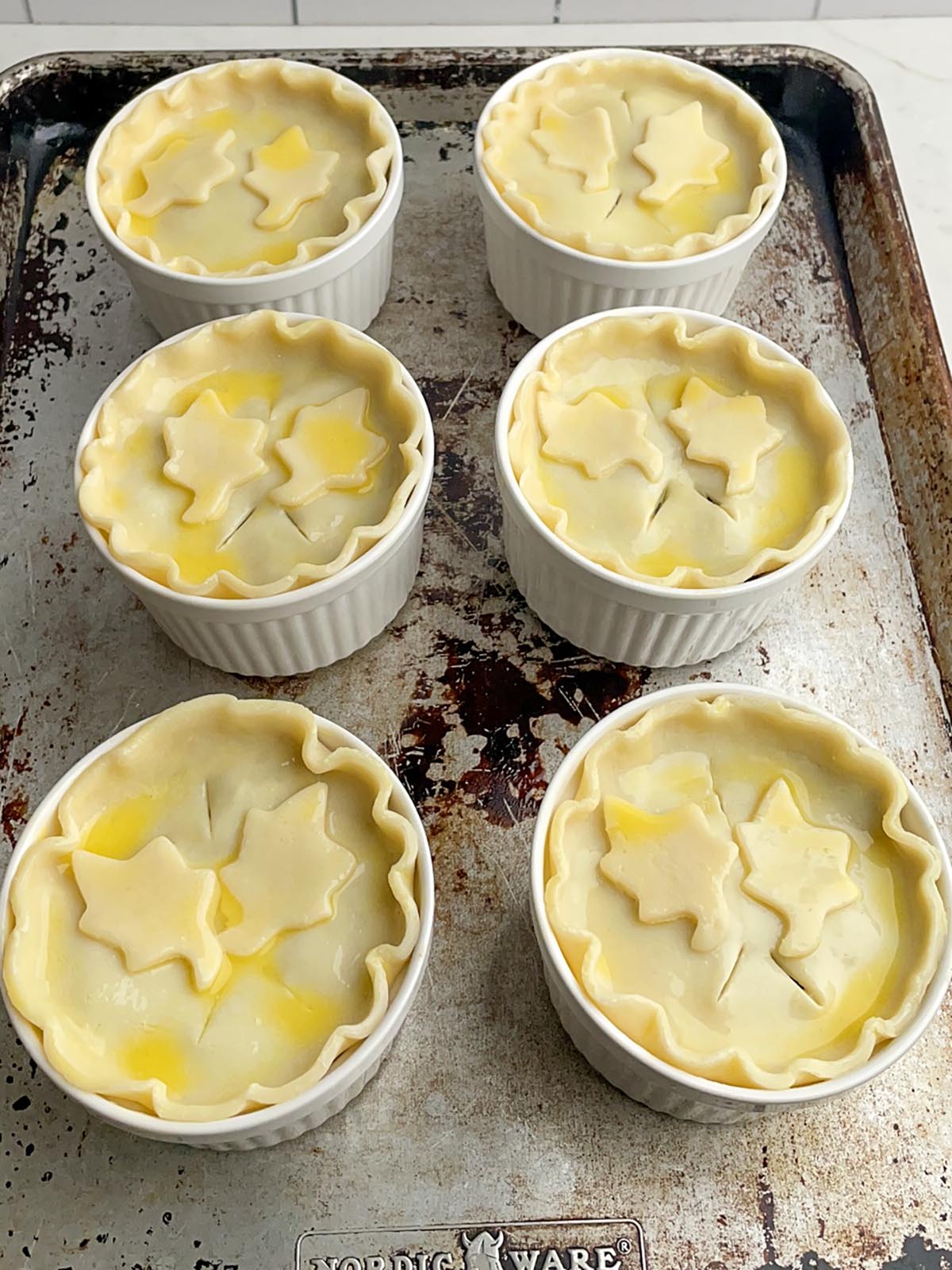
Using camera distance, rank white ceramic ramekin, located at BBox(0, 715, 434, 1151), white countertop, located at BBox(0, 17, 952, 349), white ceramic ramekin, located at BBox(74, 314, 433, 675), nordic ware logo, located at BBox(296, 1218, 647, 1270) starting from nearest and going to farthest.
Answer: white ceramic ramekin, located at BBox(0, 715, 434, 1151) → nordic ware logo, located at BBox(296, 1218, 647, 1270) → white ceramic ramekin, located at BBox(74, 314, 433, 675) → white countertop, located at BBox(0, 17, 952, 349)

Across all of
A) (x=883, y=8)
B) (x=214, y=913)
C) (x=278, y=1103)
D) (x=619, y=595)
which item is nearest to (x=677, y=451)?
(x=619, y=595)

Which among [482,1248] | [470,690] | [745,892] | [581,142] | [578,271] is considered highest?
[581,142]

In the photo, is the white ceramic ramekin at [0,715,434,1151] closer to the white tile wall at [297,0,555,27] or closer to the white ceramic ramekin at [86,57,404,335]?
the white ceramic ramekin at [86,57,404,335]

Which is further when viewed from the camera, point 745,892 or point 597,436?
point 597,436

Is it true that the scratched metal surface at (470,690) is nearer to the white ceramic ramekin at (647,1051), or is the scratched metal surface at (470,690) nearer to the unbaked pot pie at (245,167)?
the white ceramic ramekin at (647,1051)

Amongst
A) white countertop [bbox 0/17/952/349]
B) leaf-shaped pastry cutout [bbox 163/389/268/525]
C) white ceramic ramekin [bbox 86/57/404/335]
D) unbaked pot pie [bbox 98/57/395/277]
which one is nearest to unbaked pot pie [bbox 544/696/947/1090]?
leaf-shaped pastry cutout [bbox 163/389/268/525]

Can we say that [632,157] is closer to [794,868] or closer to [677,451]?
[677,451]

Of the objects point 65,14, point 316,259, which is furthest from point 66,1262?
point 65,14
